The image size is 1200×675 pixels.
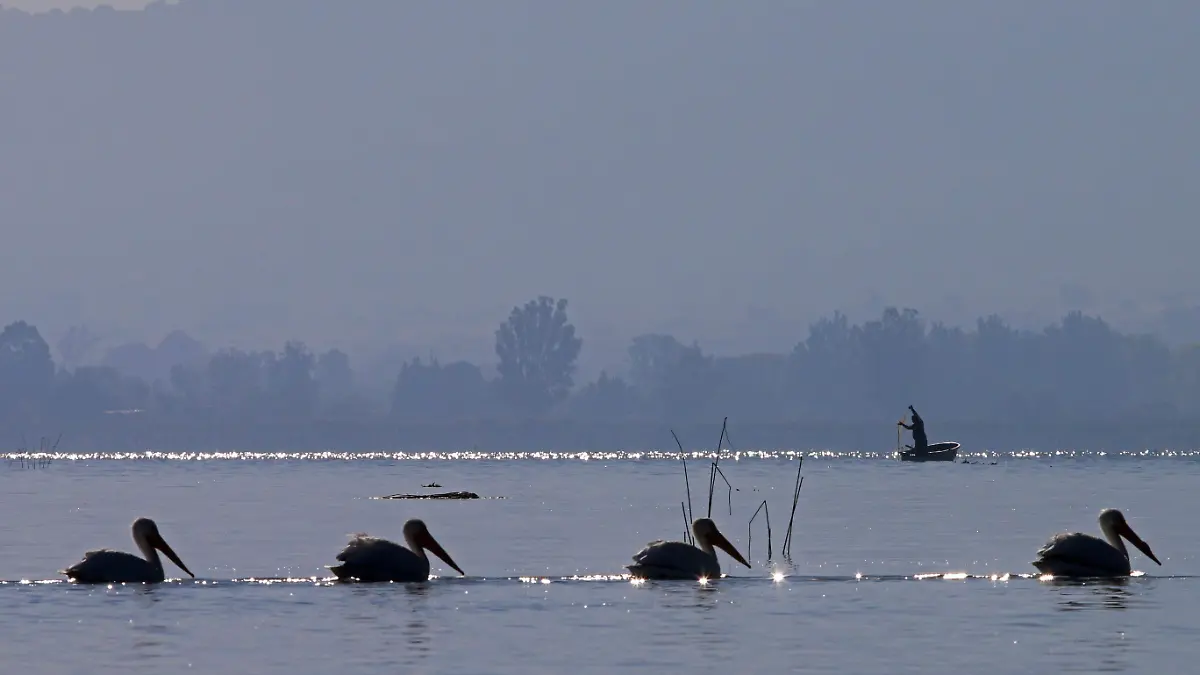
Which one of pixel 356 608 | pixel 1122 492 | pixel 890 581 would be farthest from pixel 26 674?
pixel 1122 492

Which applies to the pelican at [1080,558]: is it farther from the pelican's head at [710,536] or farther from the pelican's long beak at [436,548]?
the pelican's long beak at [436,548]

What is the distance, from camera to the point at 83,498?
6700 cm

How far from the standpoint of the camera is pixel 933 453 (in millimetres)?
109625

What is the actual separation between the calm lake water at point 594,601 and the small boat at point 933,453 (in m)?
48.9

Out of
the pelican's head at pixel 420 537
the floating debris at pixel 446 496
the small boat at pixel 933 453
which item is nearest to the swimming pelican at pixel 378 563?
the pelican's head at pixel 420 537

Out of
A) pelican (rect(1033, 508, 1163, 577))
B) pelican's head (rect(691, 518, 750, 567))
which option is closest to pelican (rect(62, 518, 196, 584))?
pelican's head (rect(691, 518, 750, 567))

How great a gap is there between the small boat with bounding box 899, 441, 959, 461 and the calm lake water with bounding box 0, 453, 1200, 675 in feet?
160

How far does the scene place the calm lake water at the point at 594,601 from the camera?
2269cm

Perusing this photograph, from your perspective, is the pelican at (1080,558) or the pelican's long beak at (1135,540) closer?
the pelican at (1080,558)

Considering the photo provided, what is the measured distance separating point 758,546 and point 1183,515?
56.2 ft

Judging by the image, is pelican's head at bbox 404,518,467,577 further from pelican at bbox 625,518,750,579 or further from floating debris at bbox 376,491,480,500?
floating debris at bbox 376,491,480,500

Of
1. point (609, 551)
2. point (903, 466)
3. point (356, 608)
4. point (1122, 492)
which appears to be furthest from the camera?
point (903, 466)

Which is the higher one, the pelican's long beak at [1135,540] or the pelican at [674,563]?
the pelican's long beak at [1135,540]

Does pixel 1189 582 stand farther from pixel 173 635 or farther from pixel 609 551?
pixel 173 635
